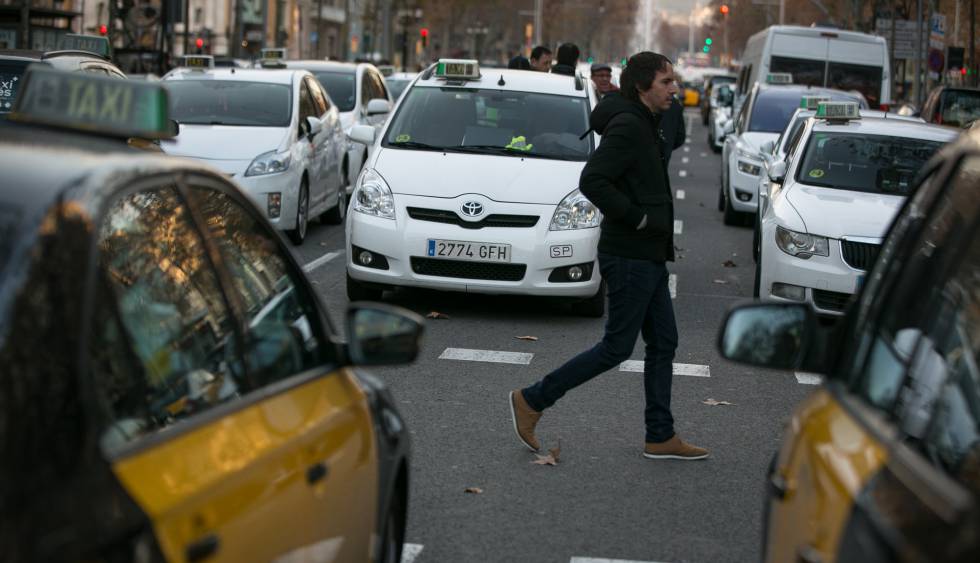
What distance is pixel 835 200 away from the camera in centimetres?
1184

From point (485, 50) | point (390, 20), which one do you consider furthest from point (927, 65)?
point (485, 50)

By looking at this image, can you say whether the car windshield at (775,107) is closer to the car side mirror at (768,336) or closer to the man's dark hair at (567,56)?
the man's dark hair at (567,56)

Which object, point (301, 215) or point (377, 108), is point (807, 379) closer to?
point (301, 215)

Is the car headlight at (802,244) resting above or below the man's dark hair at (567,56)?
below

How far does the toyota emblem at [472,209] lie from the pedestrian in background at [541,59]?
25.6 ft

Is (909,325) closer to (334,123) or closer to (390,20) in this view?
(334,123)

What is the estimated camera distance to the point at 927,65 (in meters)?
46.7

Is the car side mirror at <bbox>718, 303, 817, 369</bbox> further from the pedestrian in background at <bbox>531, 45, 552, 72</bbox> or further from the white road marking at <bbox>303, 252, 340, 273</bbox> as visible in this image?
the pedestrian in background at <bbox>531, 45, 552, 72</bbox>

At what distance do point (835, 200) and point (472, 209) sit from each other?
108 inches

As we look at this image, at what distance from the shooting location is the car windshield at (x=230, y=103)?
15664mm

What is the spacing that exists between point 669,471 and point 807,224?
4.54 metres

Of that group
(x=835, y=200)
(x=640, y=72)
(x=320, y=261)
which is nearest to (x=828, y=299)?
(x=835, y=200)

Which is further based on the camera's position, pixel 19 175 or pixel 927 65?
pixel 927 65

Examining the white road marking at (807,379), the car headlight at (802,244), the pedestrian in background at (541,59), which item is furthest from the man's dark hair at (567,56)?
the white road marking at (807,379)
